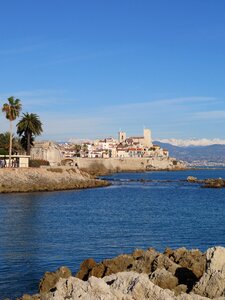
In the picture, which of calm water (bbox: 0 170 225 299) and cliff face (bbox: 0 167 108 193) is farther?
cliff face (bbox: 0 167 108 193)

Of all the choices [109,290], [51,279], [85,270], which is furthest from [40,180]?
[109,290]

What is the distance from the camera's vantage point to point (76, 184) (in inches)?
3327

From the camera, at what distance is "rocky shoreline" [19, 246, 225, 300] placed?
541 inches

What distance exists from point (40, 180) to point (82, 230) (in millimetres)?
40768

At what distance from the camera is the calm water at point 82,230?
83.5 ft

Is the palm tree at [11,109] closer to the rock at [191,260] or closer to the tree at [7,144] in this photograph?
the tree at [7,144]

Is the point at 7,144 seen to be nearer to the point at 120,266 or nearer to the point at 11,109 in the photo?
the point at 11,109

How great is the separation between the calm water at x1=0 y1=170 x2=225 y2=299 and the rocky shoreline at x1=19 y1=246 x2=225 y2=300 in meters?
3.31

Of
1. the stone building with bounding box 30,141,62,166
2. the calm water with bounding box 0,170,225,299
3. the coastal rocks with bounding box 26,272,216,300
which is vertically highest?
the stone building with bounding box 30,141,62,166

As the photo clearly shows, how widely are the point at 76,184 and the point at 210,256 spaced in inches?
2716

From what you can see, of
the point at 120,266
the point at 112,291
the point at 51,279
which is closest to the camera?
the point at 112,291

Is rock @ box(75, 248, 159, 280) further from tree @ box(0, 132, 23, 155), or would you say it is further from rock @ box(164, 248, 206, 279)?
tree @ box(0, 132, 23, 155)

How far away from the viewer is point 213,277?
15.2m

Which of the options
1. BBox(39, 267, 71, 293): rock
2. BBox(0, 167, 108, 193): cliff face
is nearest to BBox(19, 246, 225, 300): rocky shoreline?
→ BBox(39, 267, 71, 293): rock
